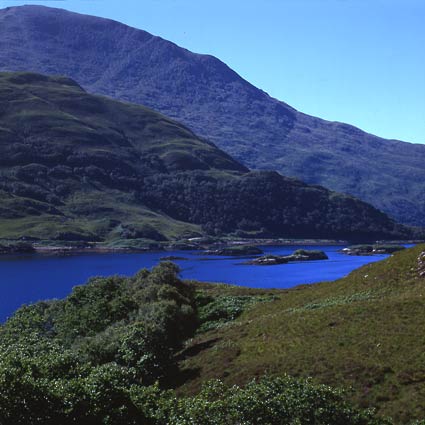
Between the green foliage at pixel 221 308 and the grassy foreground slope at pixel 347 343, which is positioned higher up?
the grassy foreground slope at pixel 347 343

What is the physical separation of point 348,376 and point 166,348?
21.1 metres

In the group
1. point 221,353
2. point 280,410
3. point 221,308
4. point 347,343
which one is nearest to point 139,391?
point 280,410

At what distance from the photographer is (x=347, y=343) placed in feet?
161

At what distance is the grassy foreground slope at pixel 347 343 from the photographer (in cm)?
4141

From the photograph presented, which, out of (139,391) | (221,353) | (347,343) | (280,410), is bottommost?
(221,353)

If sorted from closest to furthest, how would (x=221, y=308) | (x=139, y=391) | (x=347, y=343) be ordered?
(x=139, y=391) → (x=347, y=343) → (x=221, y=308)

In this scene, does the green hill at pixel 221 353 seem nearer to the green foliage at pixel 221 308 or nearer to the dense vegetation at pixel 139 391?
the dense vegetation at pixel 139 391

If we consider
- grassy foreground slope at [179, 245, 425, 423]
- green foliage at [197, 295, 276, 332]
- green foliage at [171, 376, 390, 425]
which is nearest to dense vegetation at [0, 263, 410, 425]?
green foliage at [171, 376, 390, 425]

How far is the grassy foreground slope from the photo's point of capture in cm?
4141

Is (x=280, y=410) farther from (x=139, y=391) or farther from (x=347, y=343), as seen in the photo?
(x=347, y=343)

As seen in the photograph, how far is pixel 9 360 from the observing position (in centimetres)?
3319

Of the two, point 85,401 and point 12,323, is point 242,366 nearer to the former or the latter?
point 85,401

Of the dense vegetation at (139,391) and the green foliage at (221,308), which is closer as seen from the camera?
the dense vegetation at (139,391)

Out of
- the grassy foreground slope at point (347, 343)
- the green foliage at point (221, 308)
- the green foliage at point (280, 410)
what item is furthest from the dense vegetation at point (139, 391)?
the green foliage at point (221, 308)
